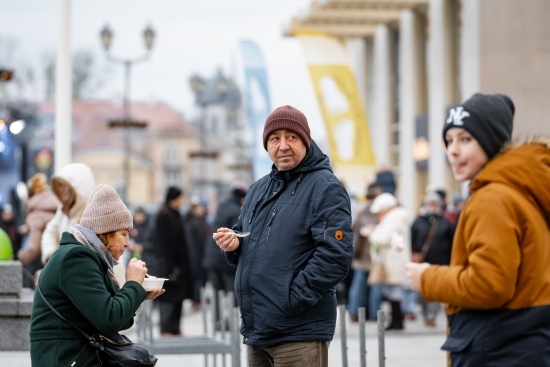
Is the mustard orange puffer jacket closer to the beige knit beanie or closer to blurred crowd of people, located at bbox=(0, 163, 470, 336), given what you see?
the beige knit beanie

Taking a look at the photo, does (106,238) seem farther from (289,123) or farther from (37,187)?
(37,187)

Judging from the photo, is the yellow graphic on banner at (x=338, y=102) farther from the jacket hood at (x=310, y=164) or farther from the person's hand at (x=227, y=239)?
the person's hand at (x=227, y=239)

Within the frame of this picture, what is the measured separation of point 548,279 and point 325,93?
20465 mm

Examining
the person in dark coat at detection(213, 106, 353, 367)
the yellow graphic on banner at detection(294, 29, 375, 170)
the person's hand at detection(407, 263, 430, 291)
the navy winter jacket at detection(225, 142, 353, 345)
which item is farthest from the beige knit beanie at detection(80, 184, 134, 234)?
the yellow graphic on banner at detection(294, 29, 375, 170)

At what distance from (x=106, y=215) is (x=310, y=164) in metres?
1.11

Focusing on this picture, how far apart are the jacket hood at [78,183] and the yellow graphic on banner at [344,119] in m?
16.2

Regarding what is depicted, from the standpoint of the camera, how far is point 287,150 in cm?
604

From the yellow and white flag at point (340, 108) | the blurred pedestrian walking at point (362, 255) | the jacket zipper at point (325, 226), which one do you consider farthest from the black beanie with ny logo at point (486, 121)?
the yellow and white flag at point (340, 108)

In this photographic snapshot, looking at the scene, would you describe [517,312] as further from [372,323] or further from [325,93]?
[325,93]

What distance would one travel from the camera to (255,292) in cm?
591

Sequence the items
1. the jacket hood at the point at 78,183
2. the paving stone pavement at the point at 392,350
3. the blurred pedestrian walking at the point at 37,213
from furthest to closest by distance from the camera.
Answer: the paving stone pavement at the point at 392,350, the blurred pedestrian walking at the point at 37,213, the jacket hood at the point at 78,183

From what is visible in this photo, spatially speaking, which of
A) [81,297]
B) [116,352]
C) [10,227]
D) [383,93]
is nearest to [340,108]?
[10,227]

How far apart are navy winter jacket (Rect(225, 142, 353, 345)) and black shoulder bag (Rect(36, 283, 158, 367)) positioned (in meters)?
0.64

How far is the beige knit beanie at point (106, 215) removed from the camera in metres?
5.57
